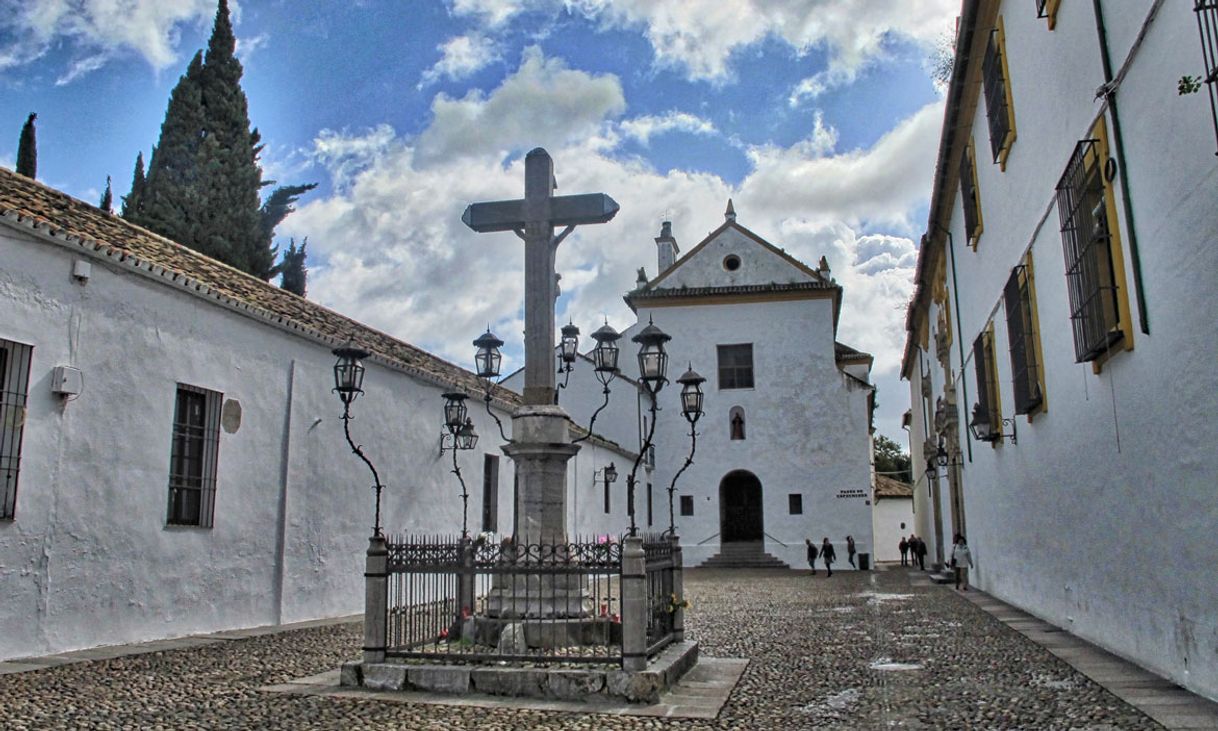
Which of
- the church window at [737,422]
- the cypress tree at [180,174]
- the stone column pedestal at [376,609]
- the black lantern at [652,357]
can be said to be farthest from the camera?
the church window at [737,422]

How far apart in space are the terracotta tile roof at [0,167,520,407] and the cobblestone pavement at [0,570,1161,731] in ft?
13.5

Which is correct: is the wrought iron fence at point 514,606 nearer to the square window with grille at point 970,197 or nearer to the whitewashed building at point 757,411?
the square window with grille at point 970,197

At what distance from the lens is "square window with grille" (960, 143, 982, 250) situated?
1348 cm

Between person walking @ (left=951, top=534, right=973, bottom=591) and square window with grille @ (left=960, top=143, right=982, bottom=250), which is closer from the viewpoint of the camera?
square window with grille @ (left=960, top=143, right=982, bottom=250)

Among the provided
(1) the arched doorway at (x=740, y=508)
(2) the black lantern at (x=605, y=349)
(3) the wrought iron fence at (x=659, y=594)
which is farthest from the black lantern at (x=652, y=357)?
(1) the arched doorway at (x=740, y=508)

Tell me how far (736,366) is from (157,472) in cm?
2198

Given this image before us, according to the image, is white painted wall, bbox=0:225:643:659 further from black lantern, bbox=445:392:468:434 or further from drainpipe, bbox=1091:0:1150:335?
drainpipe, bbox=1091:0:1150:335

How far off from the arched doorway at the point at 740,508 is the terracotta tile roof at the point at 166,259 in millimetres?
15167

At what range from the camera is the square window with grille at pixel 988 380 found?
502 inches

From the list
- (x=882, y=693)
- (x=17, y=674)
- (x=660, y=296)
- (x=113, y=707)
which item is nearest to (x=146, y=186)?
(x=660, y=296)

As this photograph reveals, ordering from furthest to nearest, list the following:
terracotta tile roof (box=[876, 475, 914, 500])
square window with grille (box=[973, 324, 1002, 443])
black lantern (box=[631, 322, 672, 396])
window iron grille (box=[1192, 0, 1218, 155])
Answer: terracotta tile roof (box=[876, 475, 914, 500])
square window with grille (box=[973, 324, 1002, 443])
black lantern (box=[631, 322, 672, 396])
window iron grille (box=[1192, 0, 1218, 155])

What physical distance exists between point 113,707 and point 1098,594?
821cm

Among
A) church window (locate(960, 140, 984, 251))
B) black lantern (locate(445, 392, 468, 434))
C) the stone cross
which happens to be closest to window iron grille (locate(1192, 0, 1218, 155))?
the stone cross

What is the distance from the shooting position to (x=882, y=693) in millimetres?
6715
